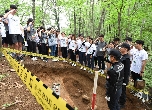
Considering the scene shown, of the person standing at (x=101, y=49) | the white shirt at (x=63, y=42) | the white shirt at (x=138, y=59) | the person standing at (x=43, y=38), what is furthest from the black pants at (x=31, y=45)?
the white shirt at (x=138, y=59)

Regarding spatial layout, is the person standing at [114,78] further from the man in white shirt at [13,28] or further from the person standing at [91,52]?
the person standing at [91,52]

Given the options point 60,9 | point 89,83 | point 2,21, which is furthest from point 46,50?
point 60,9

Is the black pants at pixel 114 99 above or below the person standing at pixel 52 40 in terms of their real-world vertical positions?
below

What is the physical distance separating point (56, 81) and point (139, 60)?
15.2 ft

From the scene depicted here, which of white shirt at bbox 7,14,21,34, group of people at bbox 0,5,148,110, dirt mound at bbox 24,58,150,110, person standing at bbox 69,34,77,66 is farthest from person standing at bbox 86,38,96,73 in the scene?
white shirt at bbox 7,14,21,34

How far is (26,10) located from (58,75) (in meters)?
25.2

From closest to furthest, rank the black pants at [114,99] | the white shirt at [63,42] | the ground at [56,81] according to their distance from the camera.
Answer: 1. the ground at [56,81]
2. the black pants at [114,99]
3. the white shirt at [63,42]

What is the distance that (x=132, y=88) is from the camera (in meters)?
9.99

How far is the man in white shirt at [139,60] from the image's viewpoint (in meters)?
8.82

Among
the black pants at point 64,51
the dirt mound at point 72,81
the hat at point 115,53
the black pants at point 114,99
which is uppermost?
the hat at point 115,53

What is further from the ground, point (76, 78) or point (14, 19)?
point (14, 19)

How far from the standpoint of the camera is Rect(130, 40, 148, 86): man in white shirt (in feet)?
28.9

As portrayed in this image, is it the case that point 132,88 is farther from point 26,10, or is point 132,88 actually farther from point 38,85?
point 26,10

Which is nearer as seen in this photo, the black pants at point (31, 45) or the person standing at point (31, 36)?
the person standing at point (31, 36)
